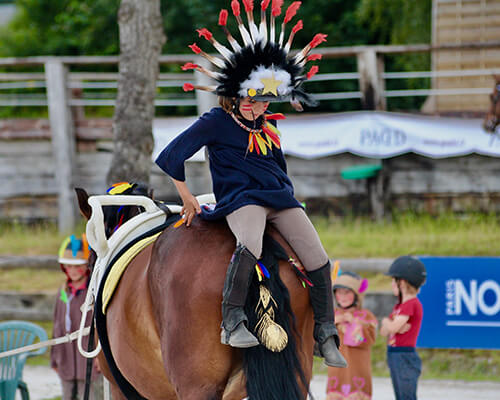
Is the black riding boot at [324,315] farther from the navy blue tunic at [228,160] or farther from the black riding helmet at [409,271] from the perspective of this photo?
the black riding helmet at [409,271]

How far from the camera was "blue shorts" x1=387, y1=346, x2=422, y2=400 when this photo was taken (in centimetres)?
513

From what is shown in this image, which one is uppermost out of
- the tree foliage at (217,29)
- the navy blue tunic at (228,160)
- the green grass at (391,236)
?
the tree foliage at (217,29)

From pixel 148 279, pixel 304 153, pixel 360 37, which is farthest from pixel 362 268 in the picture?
pixel 360 37

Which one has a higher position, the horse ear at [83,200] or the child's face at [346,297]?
the horse ear at [83,200]

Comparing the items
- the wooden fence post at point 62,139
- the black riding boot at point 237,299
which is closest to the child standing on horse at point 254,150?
the black riding boot at point 237,299

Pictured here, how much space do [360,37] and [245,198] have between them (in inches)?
522

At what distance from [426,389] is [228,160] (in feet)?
13.4

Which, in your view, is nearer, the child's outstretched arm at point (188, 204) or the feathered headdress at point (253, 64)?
the feathered headdress at point (253, 64)

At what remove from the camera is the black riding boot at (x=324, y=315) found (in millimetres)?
3367

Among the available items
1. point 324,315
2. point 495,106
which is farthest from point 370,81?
point 324,315

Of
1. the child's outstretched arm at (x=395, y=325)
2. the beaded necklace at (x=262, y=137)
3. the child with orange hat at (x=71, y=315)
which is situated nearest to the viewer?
the beaded necklace at (x=262, y=137)

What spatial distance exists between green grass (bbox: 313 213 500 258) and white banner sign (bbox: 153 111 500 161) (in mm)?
854

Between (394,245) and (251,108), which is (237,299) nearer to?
(251,108)

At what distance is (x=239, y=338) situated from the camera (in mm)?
3053
